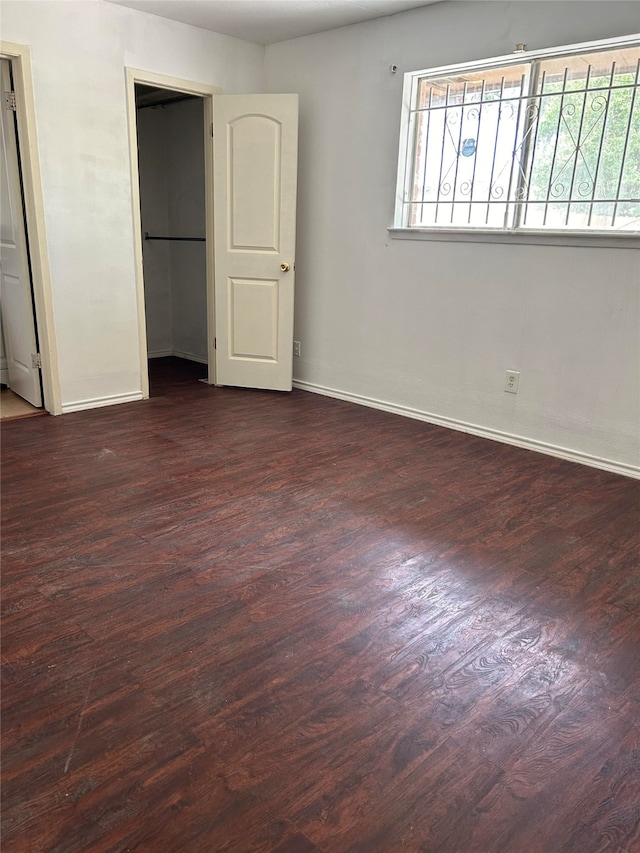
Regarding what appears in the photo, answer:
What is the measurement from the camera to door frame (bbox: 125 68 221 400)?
154 inches

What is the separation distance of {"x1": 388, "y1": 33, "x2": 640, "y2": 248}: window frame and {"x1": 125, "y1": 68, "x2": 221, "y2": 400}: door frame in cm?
139

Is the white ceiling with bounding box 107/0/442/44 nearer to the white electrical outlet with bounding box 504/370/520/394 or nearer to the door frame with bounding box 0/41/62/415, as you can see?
the door frame with bounding box 0/41/62/415

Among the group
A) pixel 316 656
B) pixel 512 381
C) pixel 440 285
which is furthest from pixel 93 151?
pixel 316 656

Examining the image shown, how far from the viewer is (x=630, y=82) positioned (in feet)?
9.95

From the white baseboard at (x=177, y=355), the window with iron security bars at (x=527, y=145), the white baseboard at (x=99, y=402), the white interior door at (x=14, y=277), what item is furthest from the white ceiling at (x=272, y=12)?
the white baseboard at (x=177, y=355)

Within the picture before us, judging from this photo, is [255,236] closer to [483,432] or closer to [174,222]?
[174,222]

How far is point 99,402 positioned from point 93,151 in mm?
1579

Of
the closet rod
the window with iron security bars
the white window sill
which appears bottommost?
the closet rod

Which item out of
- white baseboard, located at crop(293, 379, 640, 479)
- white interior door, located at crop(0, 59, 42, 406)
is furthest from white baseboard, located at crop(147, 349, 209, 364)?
white interior door, located at crop(0, 59, 42, 406)

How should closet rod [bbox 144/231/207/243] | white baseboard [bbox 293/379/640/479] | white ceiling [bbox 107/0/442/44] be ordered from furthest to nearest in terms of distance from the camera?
1. closet rod [bbox 144/231/207/243]
2. white ceiling [bbox 107/0/442/44]
3. white baseboard [bbox 293/379/640/479]

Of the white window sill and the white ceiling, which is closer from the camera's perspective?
the white window sill

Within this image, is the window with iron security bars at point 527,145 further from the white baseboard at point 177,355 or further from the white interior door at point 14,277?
the white baseboard at point 177,355

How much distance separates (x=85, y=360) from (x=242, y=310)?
1199 millimetres

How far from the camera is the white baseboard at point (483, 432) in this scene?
11.0ft
